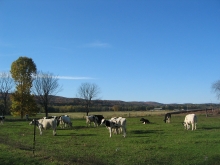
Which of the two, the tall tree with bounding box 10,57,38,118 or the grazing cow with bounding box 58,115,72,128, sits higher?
the tall tree with bounding box 10,57,38,118

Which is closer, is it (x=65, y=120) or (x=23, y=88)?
(x=65, y=120)

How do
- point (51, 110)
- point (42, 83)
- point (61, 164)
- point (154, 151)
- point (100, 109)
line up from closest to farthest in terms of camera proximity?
point (61, 164), point (154, 151), point (42, 83), point (51, 110), point (100, 109)

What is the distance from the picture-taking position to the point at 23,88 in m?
52.8

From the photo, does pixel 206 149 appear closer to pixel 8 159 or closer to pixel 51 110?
pixel 8 159

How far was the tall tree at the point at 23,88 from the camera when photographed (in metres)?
52.0

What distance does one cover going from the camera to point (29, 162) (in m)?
12.1

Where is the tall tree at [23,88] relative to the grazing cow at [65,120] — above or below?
above

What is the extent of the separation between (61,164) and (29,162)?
1686mm

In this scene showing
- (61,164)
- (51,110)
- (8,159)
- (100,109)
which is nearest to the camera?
(61,164)

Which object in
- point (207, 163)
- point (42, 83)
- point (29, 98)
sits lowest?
point (207, 163)

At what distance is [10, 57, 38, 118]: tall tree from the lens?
52031 millimetres

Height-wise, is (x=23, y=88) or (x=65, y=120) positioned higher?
(x=23, y=88)

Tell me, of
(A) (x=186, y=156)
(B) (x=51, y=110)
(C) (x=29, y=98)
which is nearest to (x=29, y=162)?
(A) (x=186, y=156)

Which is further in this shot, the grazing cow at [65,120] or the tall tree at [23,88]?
the tall tree at [23,88]
